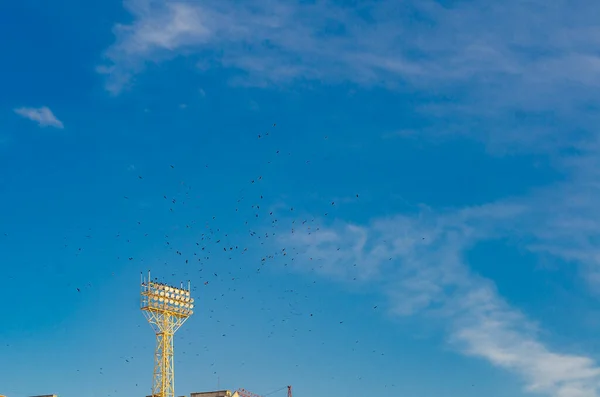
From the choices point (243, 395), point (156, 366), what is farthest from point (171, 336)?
point (243, 395)

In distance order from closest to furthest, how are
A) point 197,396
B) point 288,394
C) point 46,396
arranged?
point 46,396
point 197,396
point 288,394

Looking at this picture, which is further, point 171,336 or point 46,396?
point 171,336

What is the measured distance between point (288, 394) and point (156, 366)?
6250cm

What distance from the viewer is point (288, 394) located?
162m

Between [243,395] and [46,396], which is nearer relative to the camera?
[46,396]

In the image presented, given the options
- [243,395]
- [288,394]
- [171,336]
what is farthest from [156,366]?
[288,394]

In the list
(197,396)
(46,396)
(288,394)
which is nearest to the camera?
(46,396)

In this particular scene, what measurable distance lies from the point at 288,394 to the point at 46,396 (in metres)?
73.9

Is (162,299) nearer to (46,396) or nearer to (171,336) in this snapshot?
(171,336)

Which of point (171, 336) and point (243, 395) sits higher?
point (171, 336)

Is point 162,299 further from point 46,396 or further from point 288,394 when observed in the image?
point 288,394

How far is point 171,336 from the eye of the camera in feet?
353

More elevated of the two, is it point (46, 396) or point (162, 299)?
point (162, 299)

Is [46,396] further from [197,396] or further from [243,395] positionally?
[243,395]
